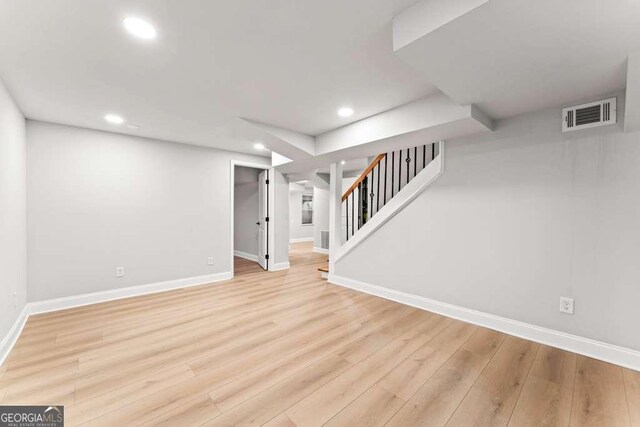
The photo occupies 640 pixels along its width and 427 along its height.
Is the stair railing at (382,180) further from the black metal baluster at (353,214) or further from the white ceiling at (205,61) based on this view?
the white ceiling at (205,61)

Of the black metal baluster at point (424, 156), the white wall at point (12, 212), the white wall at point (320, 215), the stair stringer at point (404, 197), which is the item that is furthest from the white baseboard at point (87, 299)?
the white wall at point (320, 215)

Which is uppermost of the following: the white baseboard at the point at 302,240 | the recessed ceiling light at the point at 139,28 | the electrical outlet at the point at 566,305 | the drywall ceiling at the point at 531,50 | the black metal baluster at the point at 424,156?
the recessed ceiling light at the point at 139,28

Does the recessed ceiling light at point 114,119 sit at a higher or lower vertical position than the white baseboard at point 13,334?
higher

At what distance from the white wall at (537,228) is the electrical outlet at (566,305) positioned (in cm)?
4

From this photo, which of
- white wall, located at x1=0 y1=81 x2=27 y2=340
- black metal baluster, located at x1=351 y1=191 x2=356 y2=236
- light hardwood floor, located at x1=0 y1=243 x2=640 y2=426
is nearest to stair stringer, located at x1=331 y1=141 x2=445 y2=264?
black metal baluster, located at x1=351 y1=191 x2=356 y2=236

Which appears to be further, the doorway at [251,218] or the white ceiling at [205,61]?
the doorway at [251,218]

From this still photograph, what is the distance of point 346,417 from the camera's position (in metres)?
1.57

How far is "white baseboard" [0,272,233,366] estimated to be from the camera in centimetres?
241

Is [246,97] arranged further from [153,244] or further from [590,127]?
[590,127]

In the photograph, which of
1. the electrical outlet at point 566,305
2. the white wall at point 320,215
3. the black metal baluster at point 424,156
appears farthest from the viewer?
the white wall at point 320,215

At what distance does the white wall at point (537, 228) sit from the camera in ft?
7.16

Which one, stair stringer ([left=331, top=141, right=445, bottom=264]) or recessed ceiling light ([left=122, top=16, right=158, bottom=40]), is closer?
recessed ceiling light ([left=122, top=16, right=158, bottom=40])

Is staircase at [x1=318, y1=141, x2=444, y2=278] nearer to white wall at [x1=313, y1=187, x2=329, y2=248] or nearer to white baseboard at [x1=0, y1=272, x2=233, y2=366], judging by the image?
white baseboard at [x1=0, y1=272, x2=233, y2=366]

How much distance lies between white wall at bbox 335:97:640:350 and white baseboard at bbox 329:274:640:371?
0.05 m
